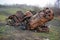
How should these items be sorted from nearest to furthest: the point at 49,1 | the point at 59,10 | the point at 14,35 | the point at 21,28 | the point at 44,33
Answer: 1. the point at 14,35
2. the point at 44,33
3. the point at 21,28
4. the point at 59,10
5. the point at 49,1

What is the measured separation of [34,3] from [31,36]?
505 inches

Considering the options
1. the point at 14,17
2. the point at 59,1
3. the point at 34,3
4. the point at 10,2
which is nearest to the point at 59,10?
the point at 59,1

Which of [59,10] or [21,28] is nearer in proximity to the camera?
[21,28]

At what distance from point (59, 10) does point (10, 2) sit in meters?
5.84

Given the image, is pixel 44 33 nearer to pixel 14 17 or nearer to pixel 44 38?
pixel 44 38

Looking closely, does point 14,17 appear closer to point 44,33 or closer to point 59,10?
point 44,33

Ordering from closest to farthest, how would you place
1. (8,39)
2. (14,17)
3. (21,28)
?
(8,39) < (21,28) < (14,17)

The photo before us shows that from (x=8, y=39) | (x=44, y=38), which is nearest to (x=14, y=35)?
(x=8, y=39)

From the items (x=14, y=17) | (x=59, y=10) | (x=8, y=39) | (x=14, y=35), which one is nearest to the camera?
(x=8, y=39)

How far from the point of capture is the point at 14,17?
13.6m

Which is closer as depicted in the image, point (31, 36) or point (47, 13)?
point (31, 36)

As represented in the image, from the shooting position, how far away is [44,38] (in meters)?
10.5

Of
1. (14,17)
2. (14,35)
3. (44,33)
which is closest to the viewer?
(14,35)

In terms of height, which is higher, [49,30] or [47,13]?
[47,13]
